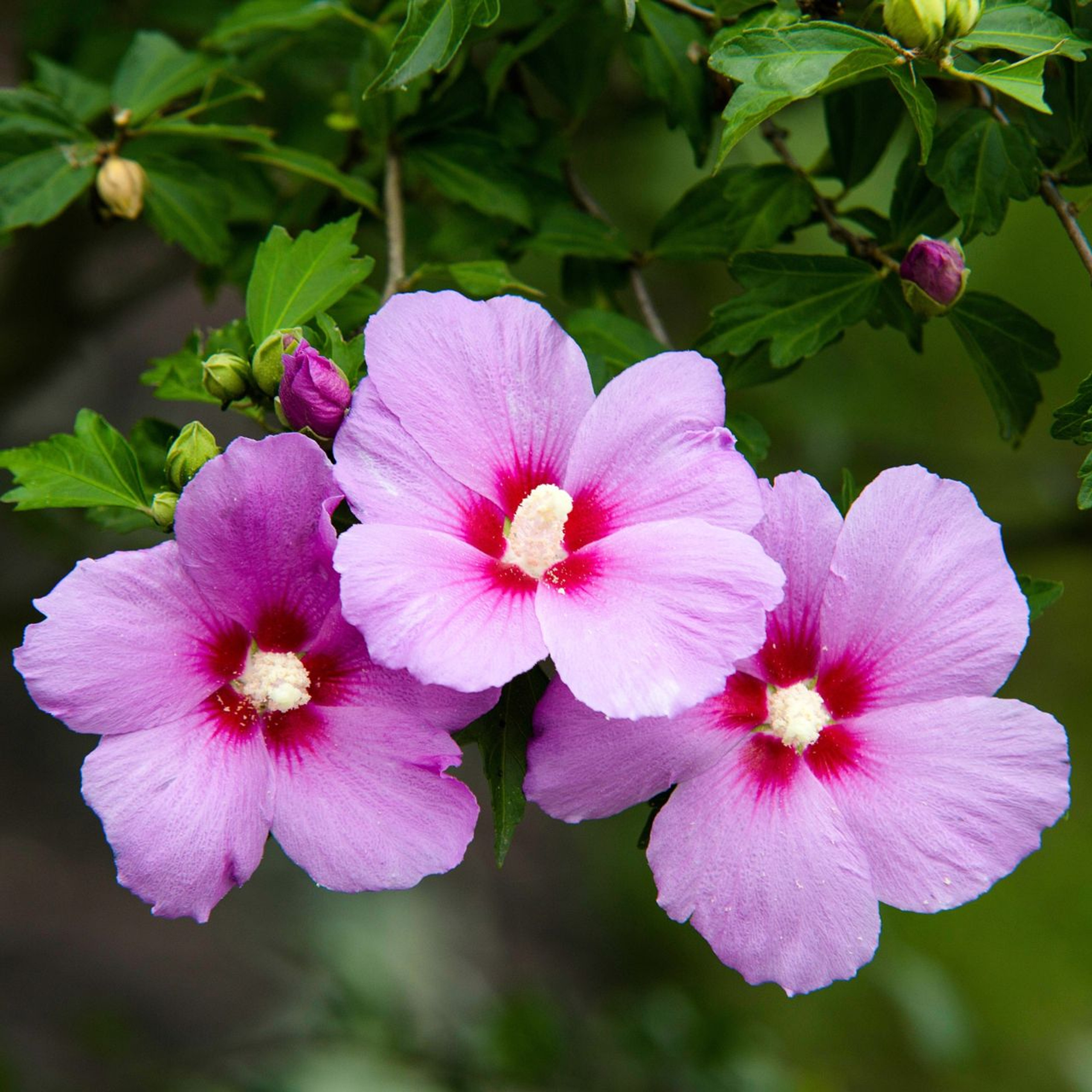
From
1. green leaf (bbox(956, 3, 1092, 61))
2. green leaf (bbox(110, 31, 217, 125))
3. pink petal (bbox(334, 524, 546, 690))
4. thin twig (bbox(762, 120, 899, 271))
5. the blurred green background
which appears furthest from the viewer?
the blurred green background

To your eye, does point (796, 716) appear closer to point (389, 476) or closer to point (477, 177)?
point (389, 476)

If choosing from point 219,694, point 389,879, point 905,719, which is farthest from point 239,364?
point 905,719

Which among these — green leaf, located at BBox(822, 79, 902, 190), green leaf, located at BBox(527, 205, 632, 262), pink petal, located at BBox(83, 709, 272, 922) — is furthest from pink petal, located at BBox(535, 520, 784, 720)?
green leaf, located at BBox(822, 79, 902, 190)

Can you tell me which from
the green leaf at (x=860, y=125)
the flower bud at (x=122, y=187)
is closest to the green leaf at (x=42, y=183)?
the flower bud at (x=122, y=187)

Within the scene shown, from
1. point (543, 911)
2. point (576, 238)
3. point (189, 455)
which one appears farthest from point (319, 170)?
point (543, 911)

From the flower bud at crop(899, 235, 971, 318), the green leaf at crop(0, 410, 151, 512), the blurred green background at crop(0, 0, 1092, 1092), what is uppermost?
the flower bud at crop(899, 235, 971, 318)

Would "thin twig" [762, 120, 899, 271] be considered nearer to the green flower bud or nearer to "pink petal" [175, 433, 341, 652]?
the green flower bud

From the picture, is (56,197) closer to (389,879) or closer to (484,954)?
(389,879)
